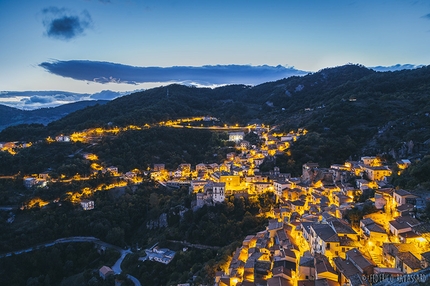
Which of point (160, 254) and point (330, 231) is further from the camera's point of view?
point (160, 254)

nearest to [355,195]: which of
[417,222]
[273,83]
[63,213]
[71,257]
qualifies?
[417,222]

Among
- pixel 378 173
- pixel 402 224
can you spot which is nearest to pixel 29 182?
pixel 378 173

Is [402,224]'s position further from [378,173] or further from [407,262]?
[378,173]

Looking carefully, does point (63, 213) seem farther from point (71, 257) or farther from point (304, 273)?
point (304, 273)

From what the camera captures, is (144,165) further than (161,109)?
No

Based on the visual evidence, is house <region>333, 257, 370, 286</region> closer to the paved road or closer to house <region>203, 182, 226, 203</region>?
house <region>203, 182, 226, 203</region>

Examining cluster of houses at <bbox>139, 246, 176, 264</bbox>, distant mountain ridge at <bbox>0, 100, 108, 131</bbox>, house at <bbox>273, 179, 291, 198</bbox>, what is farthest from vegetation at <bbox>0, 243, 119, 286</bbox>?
distant mountain ridge at <bbox>0, 100, 108, 131</bbox>
